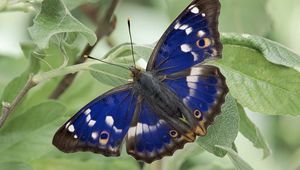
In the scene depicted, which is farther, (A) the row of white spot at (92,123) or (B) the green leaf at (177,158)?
(B) the green leaf at (177,158)

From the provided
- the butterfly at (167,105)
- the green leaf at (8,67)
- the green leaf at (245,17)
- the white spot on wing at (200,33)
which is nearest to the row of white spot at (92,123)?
the butterfly at (167,105)

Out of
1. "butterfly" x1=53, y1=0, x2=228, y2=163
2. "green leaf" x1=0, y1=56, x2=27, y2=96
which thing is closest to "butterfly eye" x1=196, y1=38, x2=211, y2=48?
"butterfly" x1=53, y1=0, x2=228, y2=163

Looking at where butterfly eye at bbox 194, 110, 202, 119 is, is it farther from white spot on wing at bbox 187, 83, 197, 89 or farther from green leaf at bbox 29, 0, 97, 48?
green leaf at bbox 29, 0, 97, 48

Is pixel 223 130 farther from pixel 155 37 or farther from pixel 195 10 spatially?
pixel 155 37

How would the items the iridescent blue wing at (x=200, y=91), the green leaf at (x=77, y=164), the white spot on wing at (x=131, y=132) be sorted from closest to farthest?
the iridescent blue wing at (x=200, y=91) → the white spot on wing at (x=131, y=132) → the green leaf at (x=77, y=164)

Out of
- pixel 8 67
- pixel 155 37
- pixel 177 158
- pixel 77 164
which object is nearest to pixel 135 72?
pixel 177 158

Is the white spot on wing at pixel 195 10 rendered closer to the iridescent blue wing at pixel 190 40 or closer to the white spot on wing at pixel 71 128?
the iridescent blue wing at pixel 190 40
